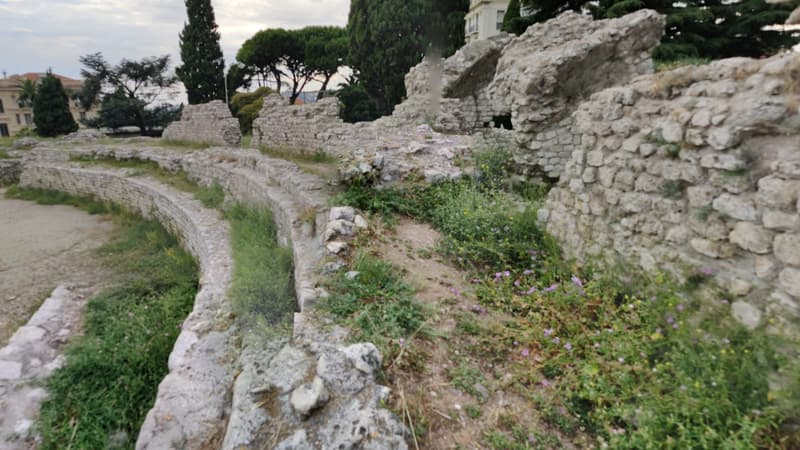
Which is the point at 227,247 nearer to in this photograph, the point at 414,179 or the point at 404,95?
the point at 414,179

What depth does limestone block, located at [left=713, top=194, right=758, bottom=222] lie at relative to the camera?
96.2 inches

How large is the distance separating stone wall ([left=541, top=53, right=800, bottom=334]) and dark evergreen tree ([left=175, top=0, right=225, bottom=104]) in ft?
84.8

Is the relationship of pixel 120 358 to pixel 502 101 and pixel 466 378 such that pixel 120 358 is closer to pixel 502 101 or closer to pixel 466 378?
pixel 466 378

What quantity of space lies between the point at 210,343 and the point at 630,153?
388cm

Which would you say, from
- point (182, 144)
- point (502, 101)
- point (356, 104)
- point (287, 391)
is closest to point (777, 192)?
point (287, 391)

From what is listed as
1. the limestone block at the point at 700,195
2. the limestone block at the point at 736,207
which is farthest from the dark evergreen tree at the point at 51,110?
the limestone block at the point at 736,207

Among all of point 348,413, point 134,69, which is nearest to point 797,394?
point 348,413

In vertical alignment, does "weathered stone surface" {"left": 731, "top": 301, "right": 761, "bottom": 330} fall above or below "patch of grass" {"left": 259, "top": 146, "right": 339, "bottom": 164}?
below

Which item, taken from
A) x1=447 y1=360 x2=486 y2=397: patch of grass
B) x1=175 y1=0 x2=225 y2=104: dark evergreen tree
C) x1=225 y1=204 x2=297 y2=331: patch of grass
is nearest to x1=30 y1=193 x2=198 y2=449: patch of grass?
x1=225 y1=204 x2=297 y2=331: patch of grass

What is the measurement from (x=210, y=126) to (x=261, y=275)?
38.5 ft

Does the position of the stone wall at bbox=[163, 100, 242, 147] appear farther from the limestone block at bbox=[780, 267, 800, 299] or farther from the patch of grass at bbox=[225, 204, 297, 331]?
the limestone block at bbox=[780, 267, 800, 299]

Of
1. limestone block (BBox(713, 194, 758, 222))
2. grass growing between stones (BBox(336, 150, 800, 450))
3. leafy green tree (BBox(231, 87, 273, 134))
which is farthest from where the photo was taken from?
leafy green tree (BBox(231, 87, 273, 134))

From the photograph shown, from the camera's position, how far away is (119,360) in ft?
15.3

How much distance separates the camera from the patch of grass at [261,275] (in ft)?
12.9
